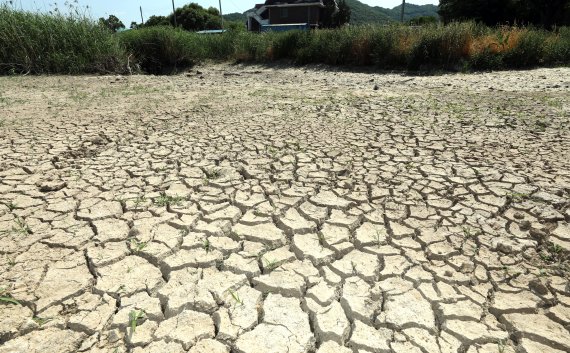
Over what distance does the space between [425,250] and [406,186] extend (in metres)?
0.74

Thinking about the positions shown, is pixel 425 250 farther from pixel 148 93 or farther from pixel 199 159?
pixel 148 93

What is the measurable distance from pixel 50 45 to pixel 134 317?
894 centimetres

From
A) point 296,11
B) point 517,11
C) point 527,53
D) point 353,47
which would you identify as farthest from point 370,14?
point 527,53

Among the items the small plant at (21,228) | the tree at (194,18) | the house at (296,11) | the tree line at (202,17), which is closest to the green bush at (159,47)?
the small plant at (21,228)

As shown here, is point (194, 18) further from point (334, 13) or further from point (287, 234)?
point (287, 234)

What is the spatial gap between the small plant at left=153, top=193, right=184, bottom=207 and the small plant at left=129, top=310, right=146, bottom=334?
36.2 inches

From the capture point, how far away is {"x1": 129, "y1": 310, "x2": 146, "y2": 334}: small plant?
1457 millimetres

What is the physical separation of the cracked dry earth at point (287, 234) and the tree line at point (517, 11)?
1496cm

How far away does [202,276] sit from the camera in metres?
1.74

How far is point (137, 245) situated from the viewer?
1.96 meters

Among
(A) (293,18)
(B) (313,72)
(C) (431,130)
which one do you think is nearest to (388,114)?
(C) (431,130)

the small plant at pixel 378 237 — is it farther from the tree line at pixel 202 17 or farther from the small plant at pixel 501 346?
the tree line at pixel 202 17

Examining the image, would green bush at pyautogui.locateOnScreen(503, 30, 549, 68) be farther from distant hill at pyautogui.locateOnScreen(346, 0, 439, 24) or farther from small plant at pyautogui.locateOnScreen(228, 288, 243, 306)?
distant hill at pyautogui.locateOnScreen(346, 0, 439, 24)

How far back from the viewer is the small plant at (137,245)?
192 cm
